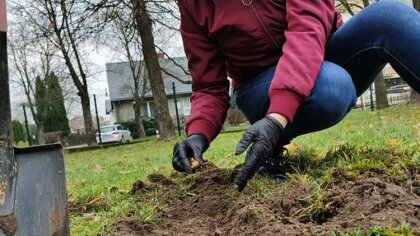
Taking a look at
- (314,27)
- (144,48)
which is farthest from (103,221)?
(144,48)

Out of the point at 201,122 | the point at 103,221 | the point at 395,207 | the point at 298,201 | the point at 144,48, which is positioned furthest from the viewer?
the point at 144,48

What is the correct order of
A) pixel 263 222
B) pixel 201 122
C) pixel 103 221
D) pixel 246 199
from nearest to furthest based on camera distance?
pixel 263 222, pixel 246 199, pixel 103 221, pixel 201 122

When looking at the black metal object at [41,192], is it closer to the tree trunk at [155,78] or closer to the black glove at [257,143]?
the black glove at [257,143]

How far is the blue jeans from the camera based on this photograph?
209 cm

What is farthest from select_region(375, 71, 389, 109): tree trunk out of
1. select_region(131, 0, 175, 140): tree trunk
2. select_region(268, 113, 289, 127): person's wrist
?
select_region(268, 113, 289, 127): person's wrist

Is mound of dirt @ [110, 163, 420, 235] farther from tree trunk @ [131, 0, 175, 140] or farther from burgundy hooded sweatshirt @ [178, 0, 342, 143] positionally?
tree trunk @ [131, 0, 175, 140]

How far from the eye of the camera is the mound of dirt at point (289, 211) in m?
1.46

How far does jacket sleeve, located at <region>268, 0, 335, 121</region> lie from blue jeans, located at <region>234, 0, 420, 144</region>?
0.47ft

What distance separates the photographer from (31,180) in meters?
1.57

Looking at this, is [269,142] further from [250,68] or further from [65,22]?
[65,22]

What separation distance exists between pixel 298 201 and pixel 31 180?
34.7 inches

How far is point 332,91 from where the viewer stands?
2.11 m

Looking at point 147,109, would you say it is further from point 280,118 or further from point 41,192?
point 41,192

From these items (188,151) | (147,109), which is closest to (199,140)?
(188,151)
